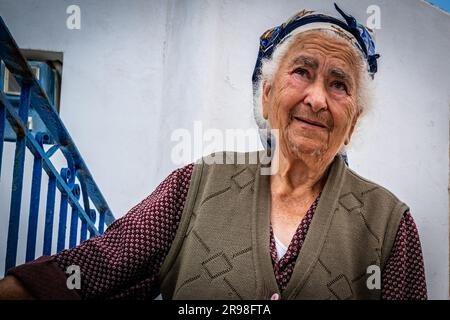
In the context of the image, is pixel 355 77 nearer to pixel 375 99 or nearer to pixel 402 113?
pixel 375 99

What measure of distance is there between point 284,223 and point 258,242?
5.7 inches

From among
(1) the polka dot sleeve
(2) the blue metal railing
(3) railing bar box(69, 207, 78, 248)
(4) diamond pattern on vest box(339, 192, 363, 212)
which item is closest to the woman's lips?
(4) diamond pattern on vest box(339, 192, 363, 212)

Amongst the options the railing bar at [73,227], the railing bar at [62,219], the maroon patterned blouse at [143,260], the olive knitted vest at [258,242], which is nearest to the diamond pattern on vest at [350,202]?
the olive knitted vest at [258,242]

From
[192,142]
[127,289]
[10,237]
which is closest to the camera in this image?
[127,289]

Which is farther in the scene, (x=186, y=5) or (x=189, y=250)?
(x=186, y=5)

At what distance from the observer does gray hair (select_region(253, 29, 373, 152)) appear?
1813 millimetres

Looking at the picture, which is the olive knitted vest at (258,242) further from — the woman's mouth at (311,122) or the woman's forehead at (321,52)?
the woman's forehead at (321,52)

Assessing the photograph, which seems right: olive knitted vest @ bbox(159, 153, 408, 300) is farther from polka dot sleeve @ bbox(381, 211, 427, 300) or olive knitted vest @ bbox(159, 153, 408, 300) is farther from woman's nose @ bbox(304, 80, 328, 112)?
woman's nose @ bbox(304, 80, 328, 112)

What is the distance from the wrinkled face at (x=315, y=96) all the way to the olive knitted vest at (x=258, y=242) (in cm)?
16

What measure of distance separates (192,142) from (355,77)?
2213mm

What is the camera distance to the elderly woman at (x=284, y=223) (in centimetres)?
149

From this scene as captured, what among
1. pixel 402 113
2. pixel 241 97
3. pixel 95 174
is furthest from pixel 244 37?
pixel 95 174

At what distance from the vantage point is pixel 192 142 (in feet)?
12.7

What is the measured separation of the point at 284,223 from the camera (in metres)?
1.66
